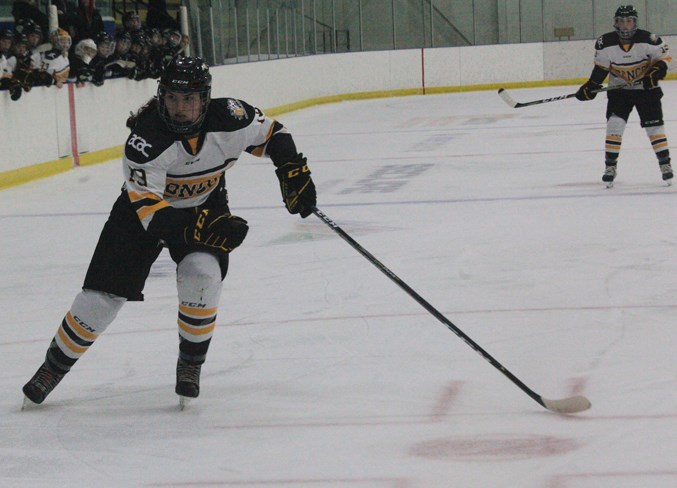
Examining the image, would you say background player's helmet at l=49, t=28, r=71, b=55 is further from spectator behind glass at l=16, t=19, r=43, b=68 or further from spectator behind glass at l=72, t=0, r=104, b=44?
spectator behind glass at l=72, t=0, r=104, b=44

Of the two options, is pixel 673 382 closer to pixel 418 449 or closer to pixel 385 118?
pixel 418 449

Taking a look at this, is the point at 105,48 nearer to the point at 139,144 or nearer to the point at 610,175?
the point at 610,175

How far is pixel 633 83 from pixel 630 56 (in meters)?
0.18

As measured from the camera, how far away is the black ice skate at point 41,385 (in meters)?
3.12

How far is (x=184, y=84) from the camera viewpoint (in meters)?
2.85

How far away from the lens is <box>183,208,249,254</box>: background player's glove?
2.85 m

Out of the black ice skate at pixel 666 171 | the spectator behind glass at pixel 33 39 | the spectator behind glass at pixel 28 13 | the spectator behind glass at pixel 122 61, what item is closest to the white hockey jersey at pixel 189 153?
the black ice skate at pixel 666 171

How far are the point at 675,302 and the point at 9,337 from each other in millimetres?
2286

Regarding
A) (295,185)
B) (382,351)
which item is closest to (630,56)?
(382,351)

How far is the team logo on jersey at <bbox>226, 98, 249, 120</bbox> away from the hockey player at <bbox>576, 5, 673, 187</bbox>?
439 centimetres

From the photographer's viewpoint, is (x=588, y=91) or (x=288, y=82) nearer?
(x=588, y=91)

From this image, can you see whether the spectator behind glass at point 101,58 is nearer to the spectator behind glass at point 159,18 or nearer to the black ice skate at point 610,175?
the spectator behind glass at point 159,18

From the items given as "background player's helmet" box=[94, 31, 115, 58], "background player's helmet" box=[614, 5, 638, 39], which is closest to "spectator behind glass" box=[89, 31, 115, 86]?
"background player's helmet" box=[94, 31, 115, 58]

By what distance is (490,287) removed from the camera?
4.50 m
